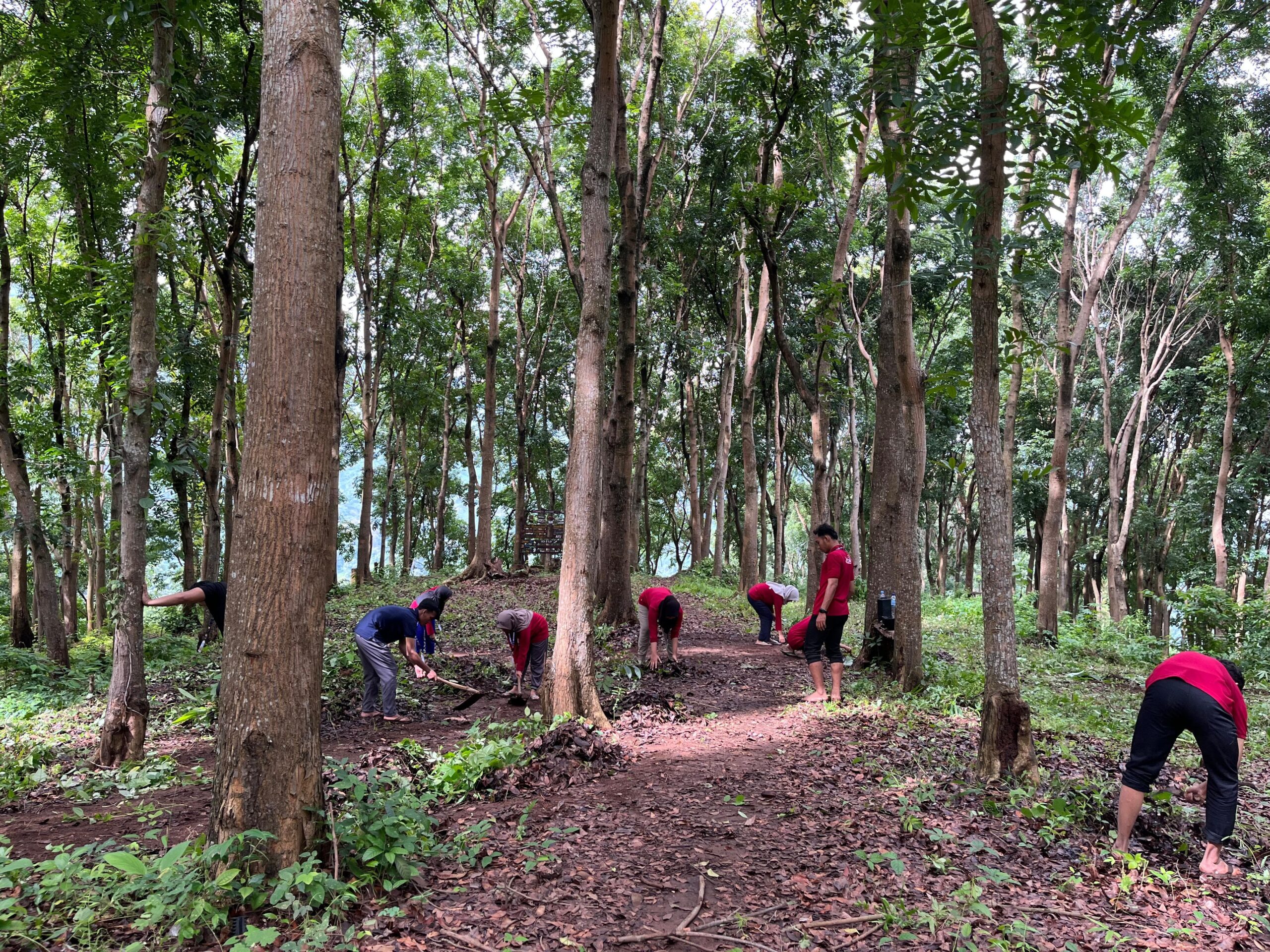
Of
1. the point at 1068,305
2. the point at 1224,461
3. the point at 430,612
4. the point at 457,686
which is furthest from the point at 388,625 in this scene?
the point at 1224,461

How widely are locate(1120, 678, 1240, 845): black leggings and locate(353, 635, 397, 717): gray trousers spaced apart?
680 centimetres

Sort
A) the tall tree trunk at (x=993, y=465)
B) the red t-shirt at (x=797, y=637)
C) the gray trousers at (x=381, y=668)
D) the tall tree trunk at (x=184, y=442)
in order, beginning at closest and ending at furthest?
the tall tree trunk at (x=993, y=465), the gray trousers at (x=381, y=668), the red t-shirt at (x=797, y=637), the tall tree trunk at (x=184, y=442)

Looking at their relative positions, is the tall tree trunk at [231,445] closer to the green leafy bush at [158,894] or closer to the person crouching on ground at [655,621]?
the person crouching on ground at [655,621]

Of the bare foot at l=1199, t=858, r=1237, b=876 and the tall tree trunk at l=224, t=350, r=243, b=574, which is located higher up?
the tall tree trunk at l=224, t=350, r=243, b=574

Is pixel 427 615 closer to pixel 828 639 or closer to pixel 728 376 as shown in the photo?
pixel 828 639

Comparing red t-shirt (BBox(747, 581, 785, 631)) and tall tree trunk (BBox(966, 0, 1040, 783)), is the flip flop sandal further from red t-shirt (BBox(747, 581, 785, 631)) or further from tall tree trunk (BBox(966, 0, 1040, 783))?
red t-shirt (BBox(747, 581, 785, 631))


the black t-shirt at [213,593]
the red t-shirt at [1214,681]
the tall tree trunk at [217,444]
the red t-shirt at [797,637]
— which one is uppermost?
the tall tree trunk at [217,444]

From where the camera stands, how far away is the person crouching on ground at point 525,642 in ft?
27.5

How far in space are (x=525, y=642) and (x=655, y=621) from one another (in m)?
2.07

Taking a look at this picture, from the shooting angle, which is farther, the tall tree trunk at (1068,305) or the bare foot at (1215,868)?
the tall tree trunk at (1068,305)

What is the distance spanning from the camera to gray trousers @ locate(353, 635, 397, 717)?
314 inches

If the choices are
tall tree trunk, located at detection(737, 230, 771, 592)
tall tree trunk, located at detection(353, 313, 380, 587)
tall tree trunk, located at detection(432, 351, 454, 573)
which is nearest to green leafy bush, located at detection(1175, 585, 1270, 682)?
tall tree trunk, located at detection(737, 230, 771, 592)

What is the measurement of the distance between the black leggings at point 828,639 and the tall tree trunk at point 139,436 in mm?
6512

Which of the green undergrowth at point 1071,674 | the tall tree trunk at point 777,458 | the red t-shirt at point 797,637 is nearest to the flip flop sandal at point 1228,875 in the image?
the green undergrowth at point 1071,674
